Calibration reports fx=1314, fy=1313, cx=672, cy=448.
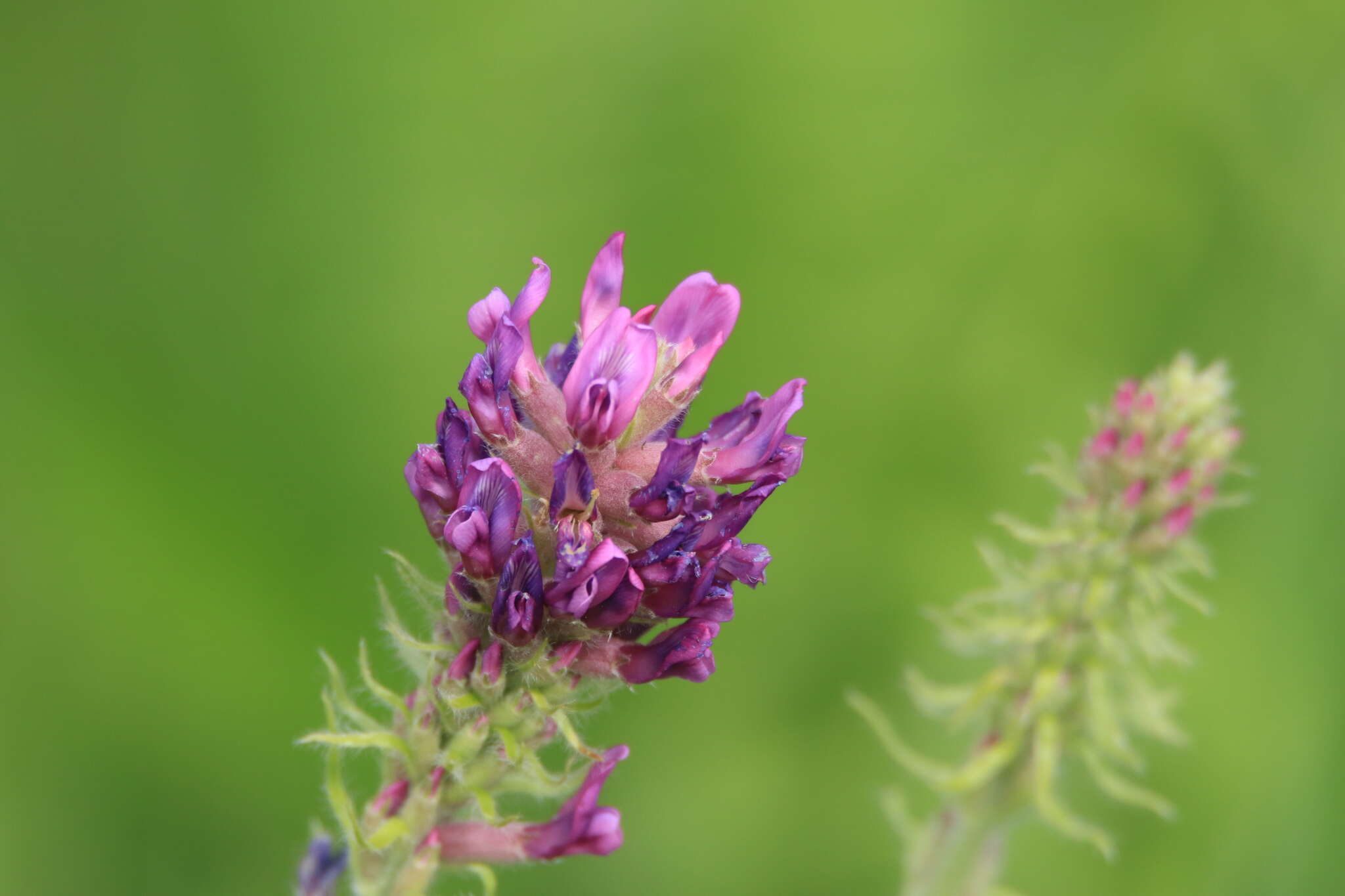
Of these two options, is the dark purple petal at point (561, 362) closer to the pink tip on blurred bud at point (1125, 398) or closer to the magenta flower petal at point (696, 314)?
the magenta flower petal at point (696, 314)

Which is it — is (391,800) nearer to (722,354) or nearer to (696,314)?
(696,314)

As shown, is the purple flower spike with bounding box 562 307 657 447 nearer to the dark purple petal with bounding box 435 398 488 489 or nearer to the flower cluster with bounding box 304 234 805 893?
the flower cluster with bounding box 304 234 805 893

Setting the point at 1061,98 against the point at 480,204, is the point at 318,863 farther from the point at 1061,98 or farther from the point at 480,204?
the point at 1061,98

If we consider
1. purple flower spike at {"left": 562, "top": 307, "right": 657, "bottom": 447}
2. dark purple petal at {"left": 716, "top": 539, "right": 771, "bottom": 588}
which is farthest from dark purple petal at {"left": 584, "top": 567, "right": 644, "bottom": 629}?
purple flower spike at {"left": 562, "top": 307, "right": 657, "bottom": 447}

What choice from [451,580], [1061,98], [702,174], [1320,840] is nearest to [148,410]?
[702,174]

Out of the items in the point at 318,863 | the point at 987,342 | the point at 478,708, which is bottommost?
the point at 318,863

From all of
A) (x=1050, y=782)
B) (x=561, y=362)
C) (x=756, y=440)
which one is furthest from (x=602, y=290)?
(x=1050, y=782)
